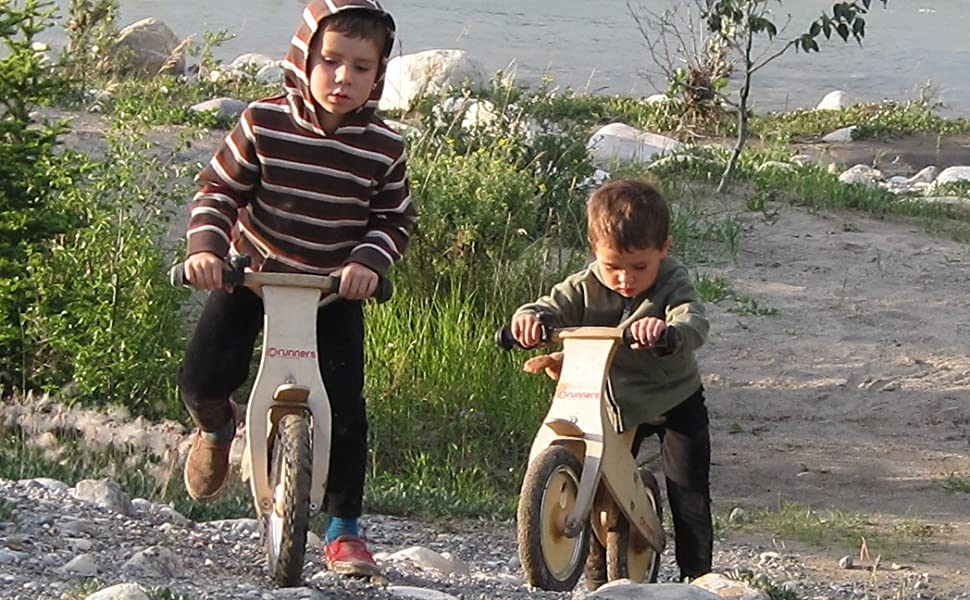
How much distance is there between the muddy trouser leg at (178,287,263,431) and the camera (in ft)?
16.2

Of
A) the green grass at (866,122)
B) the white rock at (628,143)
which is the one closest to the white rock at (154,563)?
the white rock at (628,143)

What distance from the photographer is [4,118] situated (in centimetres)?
740

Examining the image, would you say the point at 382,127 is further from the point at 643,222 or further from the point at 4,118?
the point at 4,118

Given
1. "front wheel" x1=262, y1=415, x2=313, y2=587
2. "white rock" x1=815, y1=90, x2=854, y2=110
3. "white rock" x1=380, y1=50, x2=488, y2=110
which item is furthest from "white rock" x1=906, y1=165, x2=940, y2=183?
"front wheel" x1=262, y1=415, x2=313, y2=587

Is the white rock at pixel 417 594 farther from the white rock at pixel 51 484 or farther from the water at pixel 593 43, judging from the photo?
the water at pixel 593 43

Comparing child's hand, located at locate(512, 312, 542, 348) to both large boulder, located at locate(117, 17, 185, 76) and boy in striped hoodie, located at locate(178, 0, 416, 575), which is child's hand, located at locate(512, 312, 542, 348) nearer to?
boy in striped hoodie, located at locate(178, 0, 416, 575)

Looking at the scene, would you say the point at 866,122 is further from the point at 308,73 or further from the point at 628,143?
the point at 308,73

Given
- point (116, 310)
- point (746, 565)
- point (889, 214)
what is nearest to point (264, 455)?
point (746, 565)

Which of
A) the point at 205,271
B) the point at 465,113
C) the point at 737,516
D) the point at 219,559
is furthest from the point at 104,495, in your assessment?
the point at 465,113

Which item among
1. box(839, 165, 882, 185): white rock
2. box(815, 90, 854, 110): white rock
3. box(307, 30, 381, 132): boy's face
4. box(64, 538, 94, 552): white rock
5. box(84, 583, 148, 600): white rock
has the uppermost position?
box(815, 90, 854, 110): white rock

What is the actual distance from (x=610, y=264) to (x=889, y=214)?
7.90 meters

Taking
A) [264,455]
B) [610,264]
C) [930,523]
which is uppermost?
[610,264]

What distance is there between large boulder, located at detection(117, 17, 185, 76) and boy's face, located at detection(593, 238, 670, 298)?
42.7ft

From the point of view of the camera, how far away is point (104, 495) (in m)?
5.41
